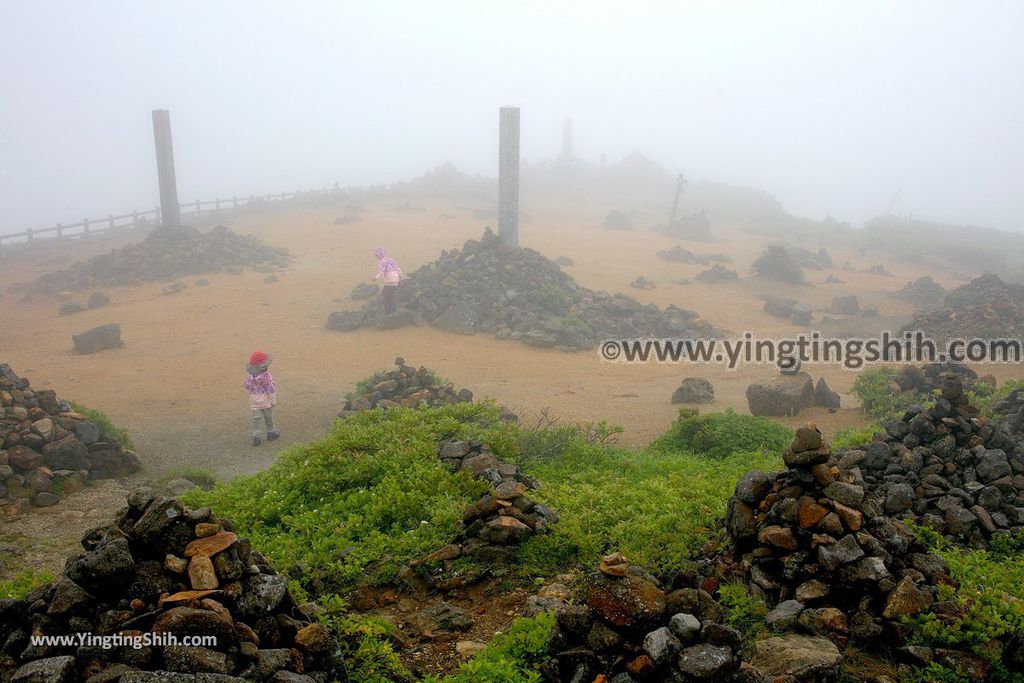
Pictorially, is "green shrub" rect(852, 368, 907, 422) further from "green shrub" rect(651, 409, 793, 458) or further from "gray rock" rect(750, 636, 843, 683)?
"gray rock" rect(750, 636, 843, 683)

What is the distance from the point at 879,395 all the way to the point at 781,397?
1.73 meters

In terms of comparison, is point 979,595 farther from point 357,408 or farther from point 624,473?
point 357,408

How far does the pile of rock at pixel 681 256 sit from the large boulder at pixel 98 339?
22.1 meters

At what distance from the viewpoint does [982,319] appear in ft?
64.3

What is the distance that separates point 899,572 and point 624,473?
3.97 m

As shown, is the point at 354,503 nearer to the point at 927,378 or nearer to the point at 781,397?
the point at 781,397

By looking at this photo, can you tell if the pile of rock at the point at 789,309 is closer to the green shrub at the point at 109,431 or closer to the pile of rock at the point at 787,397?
the pile of rock at the point at 787,397

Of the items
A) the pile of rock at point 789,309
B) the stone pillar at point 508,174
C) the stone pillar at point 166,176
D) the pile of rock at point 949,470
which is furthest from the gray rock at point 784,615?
the stone pillar at point 166,176

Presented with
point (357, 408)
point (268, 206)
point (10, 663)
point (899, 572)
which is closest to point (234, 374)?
point (357, 408)

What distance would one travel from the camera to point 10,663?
12.8 feet

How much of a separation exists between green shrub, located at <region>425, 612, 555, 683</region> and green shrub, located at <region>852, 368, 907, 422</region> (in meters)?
9.28

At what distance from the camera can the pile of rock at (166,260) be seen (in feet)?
82.8

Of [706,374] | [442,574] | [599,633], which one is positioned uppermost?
[599,633]

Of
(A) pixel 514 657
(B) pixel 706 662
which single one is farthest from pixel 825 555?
(A) pixel 514 657
